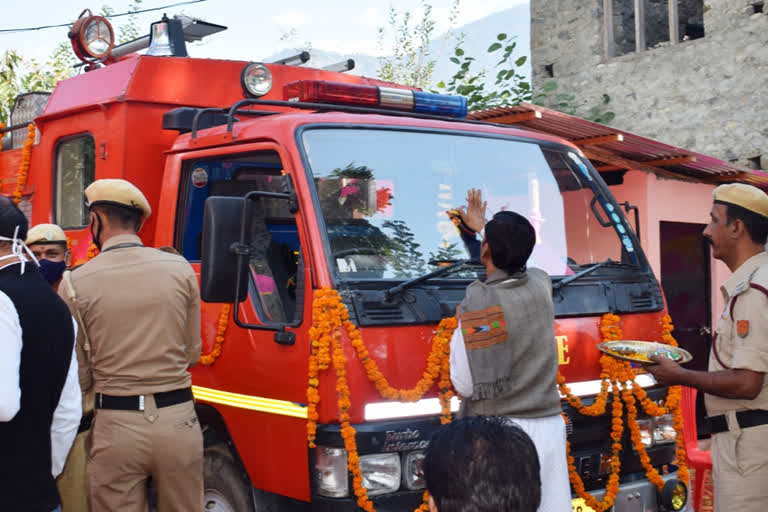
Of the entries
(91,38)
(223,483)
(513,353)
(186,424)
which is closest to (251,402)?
(186,424)

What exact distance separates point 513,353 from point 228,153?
5.92 feet

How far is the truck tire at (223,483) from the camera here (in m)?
3.88

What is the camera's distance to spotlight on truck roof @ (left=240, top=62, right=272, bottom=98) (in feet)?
16.2

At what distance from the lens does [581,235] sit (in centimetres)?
444

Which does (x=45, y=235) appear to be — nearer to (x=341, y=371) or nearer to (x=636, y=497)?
(x=341, y=371)

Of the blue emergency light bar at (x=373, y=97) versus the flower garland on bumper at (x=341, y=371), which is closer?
the flower garland on bumper at (x=341, y=371)

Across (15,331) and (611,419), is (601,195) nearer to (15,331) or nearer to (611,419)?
(611,419)

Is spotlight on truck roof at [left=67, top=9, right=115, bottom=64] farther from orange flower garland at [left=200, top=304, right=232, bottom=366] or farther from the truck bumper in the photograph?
the truck bumper

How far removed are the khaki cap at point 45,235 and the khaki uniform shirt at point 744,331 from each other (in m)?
3.53

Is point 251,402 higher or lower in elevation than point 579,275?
lower

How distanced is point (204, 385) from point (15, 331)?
165cm

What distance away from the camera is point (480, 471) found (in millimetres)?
1604

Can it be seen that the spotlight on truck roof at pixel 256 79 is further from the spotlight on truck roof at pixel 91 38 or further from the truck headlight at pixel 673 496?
the truck headlight at pixel 673 496

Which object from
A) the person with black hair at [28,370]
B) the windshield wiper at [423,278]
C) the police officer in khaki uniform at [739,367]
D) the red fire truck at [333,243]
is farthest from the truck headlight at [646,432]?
the person with black hair at [28,370]
